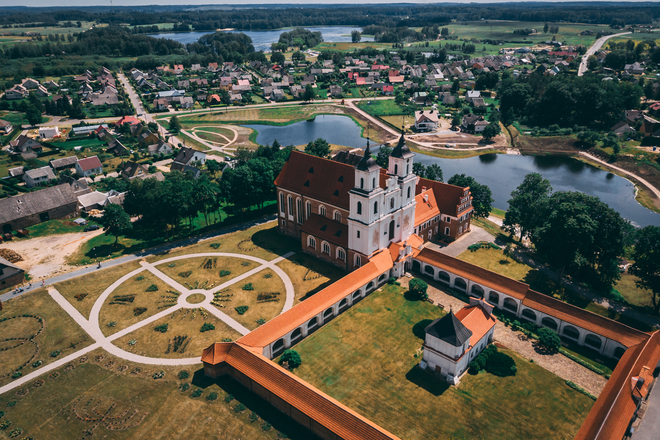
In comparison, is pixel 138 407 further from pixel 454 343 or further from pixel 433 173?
pixel 433 173

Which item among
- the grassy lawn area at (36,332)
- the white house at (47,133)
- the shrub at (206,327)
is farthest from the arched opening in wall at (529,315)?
the white house at (47,133)

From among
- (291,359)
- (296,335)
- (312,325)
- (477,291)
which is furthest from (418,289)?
(291,359)

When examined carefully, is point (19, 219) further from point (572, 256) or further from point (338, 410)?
point (572, 256)

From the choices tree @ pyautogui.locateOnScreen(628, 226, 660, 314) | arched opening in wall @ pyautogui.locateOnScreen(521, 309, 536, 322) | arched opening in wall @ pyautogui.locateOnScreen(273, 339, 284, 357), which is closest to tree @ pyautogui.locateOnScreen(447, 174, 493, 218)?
tree @ pyautogui.locateOnScreen(628, 226, 660, 314)

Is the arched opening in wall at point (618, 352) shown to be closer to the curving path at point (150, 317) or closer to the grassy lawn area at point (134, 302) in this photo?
the curving path at point (150, 317)

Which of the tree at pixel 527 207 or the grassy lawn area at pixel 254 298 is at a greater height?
the tree at pixel 527 207
